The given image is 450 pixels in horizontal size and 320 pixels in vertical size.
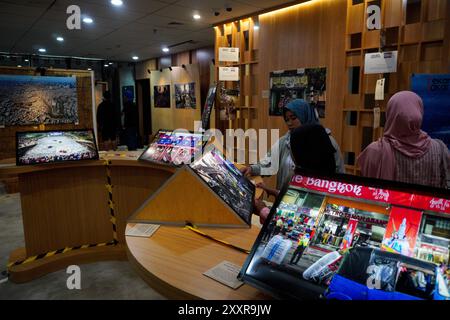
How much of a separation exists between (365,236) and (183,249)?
679mm

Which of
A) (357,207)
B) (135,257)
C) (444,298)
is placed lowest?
(135,257)

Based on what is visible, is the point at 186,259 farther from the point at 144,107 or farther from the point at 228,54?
the point at 144,107

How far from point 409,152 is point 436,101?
1.73m

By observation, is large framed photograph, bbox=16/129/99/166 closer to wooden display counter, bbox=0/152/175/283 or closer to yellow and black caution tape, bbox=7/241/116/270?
wooden display counter, bbox=0/152/175/283

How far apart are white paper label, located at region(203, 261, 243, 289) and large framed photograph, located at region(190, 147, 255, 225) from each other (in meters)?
0.35

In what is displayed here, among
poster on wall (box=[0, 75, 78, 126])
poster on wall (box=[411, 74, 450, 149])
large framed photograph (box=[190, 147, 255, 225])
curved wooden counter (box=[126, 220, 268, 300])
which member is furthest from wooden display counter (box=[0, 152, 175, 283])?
poster on wall (box=[0, 75, 78, 126])

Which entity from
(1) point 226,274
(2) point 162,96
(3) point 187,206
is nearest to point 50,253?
(3) point 187,206

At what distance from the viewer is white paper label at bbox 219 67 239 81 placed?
19.1 feet

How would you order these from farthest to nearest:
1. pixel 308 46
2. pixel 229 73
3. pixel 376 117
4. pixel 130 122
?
pixel 130 122
pixel 229 73
pixel 308 46
pixel 376 117

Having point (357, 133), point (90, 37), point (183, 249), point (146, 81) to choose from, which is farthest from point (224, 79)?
point (146, 81)

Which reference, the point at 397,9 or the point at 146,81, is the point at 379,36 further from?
the point at 146,81

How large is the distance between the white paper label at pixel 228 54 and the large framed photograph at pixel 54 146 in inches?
128

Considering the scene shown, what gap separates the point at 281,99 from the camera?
5.20 m

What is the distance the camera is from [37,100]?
18.2 ft
